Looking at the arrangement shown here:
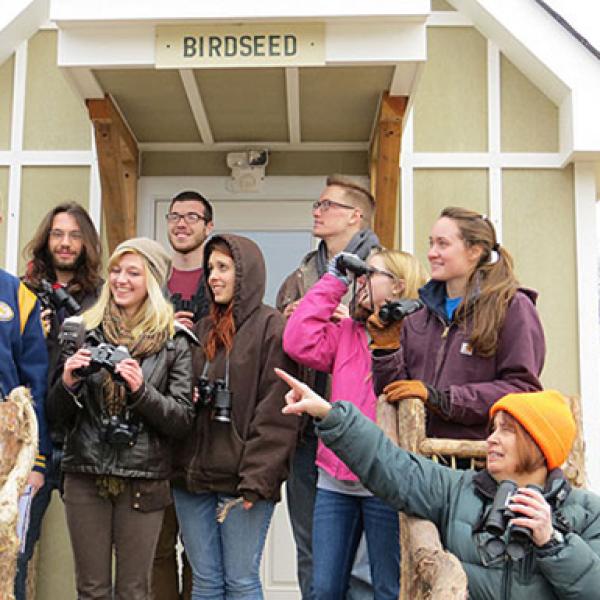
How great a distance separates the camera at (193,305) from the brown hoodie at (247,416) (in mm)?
413

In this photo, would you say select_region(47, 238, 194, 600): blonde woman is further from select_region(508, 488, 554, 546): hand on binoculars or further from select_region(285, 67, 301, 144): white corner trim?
select_region(285, 67, 301, 144): white corner trim

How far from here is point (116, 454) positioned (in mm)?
3846

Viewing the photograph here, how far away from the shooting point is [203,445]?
13.2 ft

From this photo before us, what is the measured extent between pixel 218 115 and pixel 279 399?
2.43 m

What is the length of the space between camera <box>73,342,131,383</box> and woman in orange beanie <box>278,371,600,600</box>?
86cm

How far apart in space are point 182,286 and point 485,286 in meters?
1.78

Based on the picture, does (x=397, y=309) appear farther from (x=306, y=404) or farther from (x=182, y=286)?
(x=182, y=286)

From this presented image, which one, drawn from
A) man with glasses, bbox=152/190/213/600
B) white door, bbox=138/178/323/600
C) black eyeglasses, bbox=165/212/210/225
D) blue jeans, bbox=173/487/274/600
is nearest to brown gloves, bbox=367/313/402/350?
blue jeans, bbox=173/487/274/600

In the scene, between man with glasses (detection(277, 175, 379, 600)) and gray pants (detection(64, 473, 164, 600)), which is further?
man with glasses (detection(277, 175, 379, 600))

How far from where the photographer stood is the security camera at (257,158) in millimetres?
6324

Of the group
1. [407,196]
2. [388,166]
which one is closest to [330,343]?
[388,166]

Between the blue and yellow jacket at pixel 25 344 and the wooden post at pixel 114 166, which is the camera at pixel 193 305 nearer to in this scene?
the blue and yellow jacket at pixel 25 344

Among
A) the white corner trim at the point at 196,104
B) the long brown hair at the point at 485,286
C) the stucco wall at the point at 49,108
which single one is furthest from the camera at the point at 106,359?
the stucco wall at the point at 49,108

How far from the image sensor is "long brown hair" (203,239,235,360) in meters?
4.18
